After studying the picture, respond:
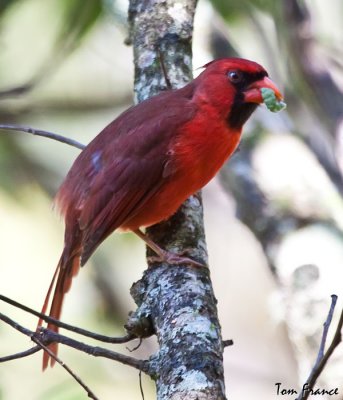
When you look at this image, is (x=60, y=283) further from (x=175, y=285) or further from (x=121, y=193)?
(x=175, y=285)

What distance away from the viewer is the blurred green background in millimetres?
4137

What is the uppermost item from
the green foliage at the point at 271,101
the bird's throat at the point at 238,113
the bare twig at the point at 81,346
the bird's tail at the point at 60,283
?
the bird's throat at the point at 238,113

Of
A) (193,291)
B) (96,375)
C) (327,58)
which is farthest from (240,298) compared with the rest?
(193,291)

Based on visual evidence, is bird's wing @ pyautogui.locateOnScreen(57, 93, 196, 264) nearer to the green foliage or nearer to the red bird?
the red bird

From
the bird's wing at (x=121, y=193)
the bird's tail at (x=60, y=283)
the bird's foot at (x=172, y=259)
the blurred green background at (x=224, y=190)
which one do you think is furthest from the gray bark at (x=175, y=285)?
the blurred green background at (x=224, y=190)

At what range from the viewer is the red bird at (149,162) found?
3301mm

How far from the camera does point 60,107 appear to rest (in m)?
5.98

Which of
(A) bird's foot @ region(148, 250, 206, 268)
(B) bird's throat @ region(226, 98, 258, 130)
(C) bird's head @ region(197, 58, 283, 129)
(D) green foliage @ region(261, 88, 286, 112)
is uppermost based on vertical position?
(C) bird's head @ region(197, 58, 283, 129)

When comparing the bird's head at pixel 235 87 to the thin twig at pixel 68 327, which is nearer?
the thin twig at pixel 68 327

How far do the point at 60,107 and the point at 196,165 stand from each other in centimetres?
280

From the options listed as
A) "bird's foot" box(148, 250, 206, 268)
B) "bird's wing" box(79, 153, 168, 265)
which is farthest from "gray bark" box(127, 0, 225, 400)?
"bird's wing" box(79, 153, 168, 265)

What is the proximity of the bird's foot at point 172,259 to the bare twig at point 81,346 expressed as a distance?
557mm

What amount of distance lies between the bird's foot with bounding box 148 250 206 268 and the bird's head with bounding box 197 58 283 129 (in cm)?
74

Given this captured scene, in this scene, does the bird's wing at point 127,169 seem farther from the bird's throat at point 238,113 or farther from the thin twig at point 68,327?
the thin twig at point 68,327
